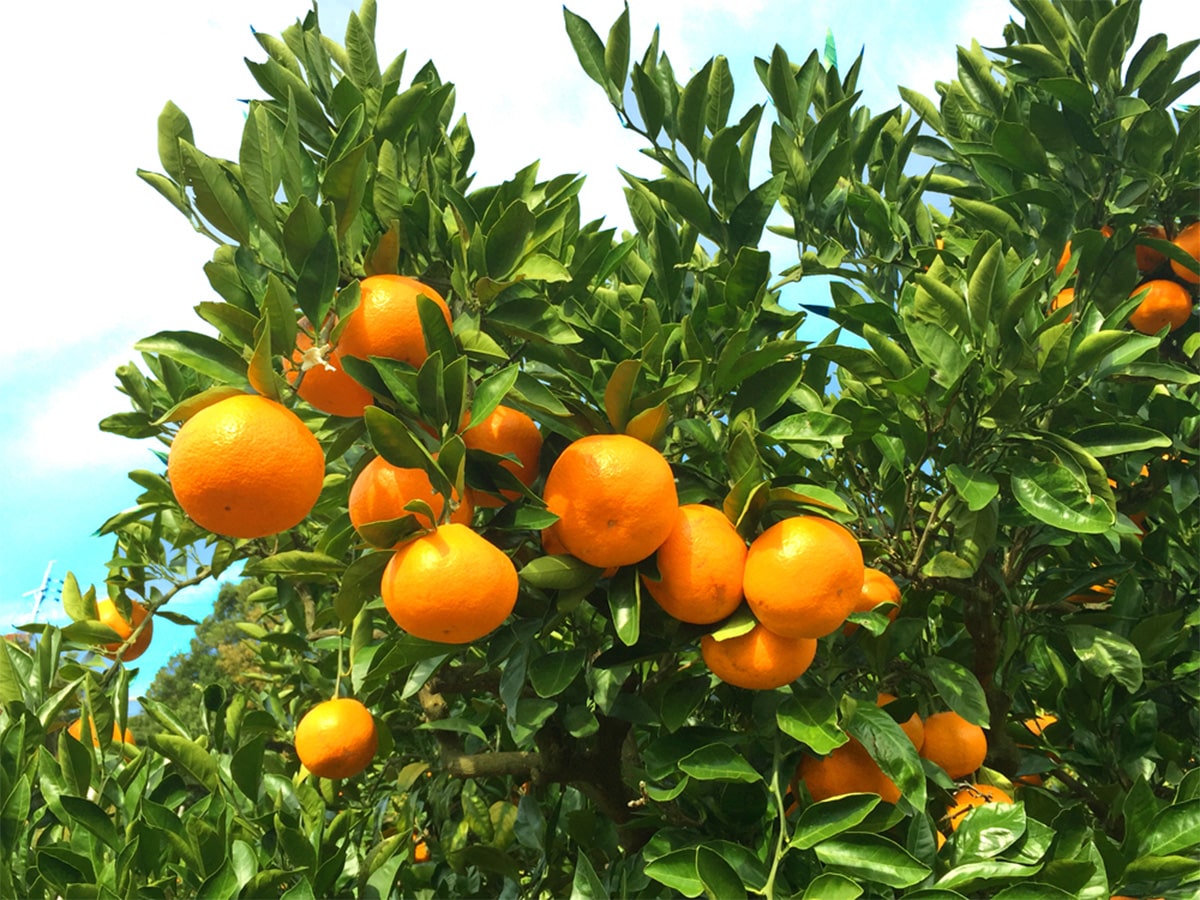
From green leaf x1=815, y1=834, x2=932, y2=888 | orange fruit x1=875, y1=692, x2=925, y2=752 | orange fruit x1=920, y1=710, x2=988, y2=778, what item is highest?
green leaf x1=815, y1=834, x2=932, y2=888

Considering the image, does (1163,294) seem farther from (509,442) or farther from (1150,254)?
(509,442)

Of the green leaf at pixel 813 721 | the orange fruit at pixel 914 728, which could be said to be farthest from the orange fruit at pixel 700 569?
the orange fruit at pixel 914 728

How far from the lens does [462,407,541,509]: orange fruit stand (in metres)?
1.38

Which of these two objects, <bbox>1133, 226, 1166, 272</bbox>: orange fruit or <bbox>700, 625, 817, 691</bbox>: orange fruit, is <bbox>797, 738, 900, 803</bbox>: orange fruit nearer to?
<bbox>700, 625, 817, 691</bbox>: orange fruit

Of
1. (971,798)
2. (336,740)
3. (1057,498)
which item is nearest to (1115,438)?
(1057,498)

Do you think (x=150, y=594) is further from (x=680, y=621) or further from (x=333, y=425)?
(x=680, y=621)

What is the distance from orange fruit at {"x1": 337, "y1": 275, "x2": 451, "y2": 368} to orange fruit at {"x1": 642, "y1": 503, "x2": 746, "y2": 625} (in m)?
0.46

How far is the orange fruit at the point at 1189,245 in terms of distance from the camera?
2.07 m

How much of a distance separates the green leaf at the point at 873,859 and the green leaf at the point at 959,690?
332 millimetres

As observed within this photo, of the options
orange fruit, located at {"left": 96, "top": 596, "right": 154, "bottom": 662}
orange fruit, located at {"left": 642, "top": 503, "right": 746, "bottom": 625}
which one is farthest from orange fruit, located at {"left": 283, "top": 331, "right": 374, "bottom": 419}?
orange fruit, located at {"left": 96, "top": 596, "right": 154, "bottom": 662}

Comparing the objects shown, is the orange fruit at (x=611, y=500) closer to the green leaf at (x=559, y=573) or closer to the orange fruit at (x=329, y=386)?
the green leaf at (x=559, y=573)

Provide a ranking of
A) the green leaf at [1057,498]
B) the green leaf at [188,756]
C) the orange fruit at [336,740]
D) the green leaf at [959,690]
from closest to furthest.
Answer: the green leaf at [1057,498], the green leaf at [959,690], the green leaf at [188,756], the orange fruit at [336,740]

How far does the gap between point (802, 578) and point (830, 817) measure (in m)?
0.40

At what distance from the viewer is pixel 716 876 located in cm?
132
